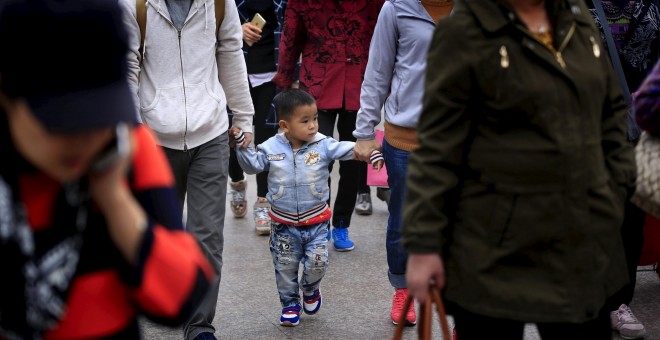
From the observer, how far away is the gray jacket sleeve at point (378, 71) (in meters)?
4.78

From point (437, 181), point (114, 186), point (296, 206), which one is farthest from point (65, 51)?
point (296, 206)

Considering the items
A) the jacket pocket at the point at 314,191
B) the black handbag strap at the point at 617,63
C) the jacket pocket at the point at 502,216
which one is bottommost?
the jacket pocket at the point at 314,191

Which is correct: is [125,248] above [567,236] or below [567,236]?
above

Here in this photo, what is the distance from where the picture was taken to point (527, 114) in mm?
2596

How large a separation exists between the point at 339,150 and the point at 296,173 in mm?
271

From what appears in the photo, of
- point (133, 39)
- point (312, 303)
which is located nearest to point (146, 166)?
point (133, 39)

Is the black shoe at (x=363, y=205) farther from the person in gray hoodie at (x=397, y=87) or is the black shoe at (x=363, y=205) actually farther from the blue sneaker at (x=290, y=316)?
the person in gray hoodie at (x=397, y=87)

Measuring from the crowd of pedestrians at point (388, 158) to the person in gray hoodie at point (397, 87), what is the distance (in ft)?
0.04

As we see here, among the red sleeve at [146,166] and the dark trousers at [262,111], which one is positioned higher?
the red sleeve at [146,166]

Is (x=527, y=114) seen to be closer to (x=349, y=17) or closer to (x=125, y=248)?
(x=125, y=248)

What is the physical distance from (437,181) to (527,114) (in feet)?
1.01

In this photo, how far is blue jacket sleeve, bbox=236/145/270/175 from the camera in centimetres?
516

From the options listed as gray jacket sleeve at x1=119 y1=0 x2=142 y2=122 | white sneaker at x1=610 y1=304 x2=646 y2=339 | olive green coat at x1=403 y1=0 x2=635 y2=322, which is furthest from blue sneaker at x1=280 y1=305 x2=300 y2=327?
olive green coat at x1=403 y1=0 x2=635 y2=322

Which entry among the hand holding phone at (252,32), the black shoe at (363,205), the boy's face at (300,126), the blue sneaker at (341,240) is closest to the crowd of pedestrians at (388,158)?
the boy's face at (300,126)
